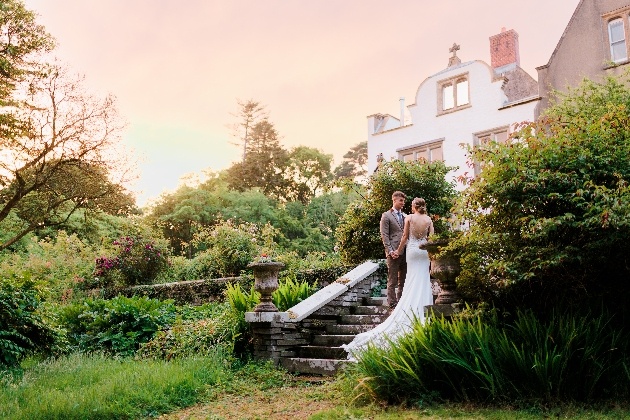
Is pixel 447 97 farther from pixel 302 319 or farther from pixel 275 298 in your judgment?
pixel 302 319

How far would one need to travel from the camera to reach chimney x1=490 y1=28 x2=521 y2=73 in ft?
74.3

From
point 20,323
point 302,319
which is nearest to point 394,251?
point 302,319

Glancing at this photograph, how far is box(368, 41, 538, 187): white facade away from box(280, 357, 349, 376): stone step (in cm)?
1258

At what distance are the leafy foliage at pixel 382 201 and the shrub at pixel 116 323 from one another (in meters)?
4.44

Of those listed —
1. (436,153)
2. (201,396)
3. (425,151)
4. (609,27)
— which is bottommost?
(201,396)

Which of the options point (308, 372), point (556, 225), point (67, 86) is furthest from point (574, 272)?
point (67, 86)

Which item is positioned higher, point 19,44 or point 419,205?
point 19,44

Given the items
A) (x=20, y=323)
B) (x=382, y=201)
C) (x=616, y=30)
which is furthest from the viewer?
(x=616, y=30)

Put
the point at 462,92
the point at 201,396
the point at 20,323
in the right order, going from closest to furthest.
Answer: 1. the point at 201,396
2. the point at 20,323
3. the point at 462,92

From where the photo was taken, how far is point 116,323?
10.4 m

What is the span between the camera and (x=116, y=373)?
24.1 ft

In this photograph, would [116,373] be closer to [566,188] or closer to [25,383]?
[25,383]

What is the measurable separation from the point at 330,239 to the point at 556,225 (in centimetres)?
2974

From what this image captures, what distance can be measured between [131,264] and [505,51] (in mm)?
17199
